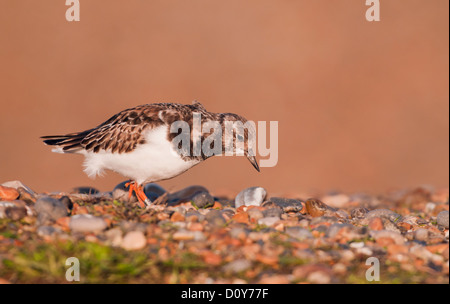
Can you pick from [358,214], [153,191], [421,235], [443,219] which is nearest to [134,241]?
[421,235]

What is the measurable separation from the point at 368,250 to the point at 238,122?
321 centimetres

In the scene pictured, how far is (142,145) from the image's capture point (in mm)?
8023

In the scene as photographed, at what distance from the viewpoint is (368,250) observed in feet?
19.5

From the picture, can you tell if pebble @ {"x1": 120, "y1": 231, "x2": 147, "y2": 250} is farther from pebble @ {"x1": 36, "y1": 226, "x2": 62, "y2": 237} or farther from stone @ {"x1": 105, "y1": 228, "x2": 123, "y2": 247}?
pebble @ {"x1": 36, "y1": 226, "x2": 62, "y2": 237}

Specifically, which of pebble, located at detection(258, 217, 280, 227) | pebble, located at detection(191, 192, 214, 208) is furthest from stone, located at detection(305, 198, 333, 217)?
pebble, located at detection(191, 192, 214, 208)

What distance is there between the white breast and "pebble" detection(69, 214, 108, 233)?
1905 mm

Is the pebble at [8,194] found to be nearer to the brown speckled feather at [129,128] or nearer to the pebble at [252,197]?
the brown speckled feather at [129,128]

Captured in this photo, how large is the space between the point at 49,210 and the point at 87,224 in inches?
30.4

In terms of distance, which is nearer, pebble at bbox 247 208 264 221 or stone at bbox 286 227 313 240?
stone at bbox 286 227 313 240

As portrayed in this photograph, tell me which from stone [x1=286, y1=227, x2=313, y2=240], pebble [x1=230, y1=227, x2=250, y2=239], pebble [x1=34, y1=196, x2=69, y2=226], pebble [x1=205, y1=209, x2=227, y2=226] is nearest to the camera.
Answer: pebble [x1=230, y1=227, x2=250, y2=239]

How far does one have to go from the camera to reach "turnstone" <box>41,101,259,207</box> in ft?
25.9

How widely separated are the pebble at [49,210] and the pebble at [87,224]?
0.44 m

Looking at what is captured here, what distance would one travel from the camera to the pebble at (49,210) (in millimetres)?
6416
